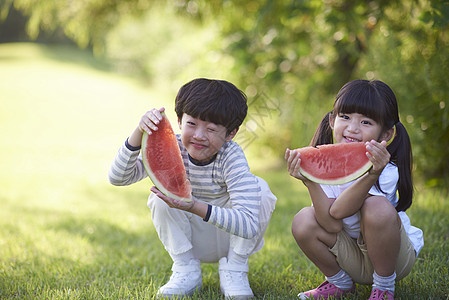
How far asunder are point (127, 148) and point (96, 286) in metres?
0.92

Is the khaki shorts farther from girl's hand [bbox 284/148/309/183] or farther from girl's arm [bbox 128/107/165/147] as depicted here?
girl's arm [bbox 128/107/165/147]

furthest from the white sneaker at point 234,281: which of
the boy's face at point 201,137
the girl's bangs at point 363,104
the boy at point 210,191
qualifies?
the girl's bangs at point 363,104

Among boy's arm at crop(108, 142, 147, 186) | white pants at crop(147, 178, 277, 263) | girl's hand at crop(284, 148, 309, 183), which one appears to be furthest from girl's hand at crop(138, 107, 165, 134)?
girl's hand at crop(284, 148, 309, 183)

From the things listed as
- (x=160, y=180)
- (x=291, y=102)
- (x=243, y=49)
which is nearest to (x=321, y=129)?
(x=160, y=180)

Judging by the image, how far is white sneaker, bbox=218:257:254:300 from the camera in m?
2.47

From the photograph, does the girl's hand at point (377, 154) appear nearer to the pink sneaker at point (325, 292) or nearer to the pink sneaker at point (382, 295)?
the pink sneaker at point (382, 295)

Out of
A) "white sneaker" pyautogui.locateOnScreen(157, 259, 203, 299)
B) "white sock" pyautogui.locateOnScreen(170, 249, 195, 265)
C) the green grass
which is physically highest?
"white sock" pyautogui.locateOnScreen(170, 249, 195, 265)

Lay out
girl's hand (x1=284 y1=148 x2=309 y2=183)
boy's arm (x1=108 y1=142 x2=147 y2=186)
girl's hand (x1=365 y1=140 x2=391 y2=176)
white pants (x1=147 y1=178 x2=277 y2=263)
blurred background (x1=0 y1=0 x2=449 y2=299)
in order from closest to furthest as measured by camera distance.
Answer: girl's hand (x1=365 y1=140 x2=391 y2=176) → girl's hand (x1=284 y1=148 x2=309 y2=183) → boy's arm (x1=108 y1=142 x2=147 y2=186) → white pants (x1=147 y1=178 x2=277 y2=263) → blurred background (x1=0 y1=0 x2=449 y2=299)

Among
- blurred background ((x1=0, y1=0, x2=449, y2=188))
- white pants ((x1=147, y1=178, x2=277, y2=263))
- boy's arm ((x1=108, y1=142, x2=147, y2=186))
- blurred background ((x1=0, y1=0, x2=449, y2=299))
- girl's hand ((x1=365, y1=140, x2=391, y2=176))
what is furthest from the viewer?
blurred background ((x1=0, y1=0, x2=449, y2=188))

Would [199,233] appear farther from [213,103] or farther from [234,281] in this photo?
[213,103]

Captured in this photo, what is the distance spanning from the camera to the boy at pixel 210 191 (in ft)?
7.76

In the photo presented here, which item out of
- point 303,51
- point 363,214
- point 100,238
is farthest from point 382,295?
point 303,51

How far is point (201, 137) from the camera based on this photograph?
7.84 ft

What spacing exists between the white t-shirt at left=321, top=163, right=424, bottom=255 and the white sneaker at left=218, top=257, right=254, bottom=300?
635mm
